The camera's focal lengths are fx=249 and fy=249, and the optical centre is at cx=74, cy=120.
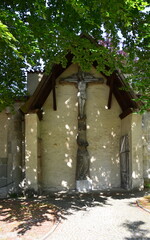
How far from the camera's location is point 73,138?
11148mm

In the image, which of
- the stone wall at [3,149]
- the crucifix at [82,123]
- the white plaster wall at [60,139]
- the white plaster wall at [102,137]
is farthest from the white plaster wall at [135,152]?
the stone wall at [3,149]

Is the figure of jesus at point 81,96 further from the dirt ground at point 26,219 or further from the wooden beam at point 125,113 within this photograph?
the dirt ground at point 26,219

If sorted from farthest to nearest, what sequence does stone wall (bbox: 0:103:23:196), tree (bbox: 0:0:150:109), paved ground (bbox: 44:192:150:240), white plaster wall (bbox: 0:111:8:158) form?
white plaster wall (bbox: 0:111:8:158) → stone wall (bbox: 0:103:23:196) → tree (bbox: 0:0:150:109) → paved ground (bbox: 44:192:150:240)

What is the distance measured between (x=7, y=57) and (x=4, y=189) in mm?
5710

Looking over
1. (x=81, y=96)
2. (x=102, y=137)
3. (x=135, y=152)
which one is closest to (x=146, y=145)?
(x=135, y=152)

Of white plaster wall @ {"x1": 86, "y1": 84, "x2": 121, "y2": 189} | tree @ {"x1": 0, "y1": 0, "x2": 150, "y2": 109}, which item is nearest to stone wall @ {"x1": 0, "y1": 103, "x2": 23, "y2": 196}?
tree @ {"x1": 0, "y1": 0, "x2": 150, "y2": 109}

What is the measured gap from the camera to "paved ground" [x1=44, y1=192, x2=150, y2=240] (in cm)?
509

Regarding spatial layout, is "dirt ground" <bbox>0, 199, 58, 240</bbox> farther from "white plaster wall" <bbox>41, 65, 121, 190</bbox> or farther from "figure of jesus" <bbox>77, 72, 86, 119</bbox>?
"figure of jesus" <bbox>77, 72, 86, 119</bbox>

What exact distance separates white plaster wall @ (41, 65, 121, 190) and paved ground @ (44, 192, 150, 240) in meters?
1.96

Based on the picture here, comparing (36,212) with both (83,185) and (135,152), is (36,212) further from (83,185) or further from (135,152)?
(135,152)

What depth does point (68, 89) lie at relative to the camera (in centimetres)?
1141

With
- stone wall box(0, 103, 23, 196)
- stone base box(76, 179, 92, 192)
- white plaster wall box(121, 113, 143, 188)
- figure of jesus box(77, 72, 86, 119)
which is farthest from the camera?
figure of jesus box(77, 72, 86, 119)

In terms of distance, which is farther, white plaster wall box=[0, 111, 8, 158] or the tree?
white plaster wall box=[0, 111, 8, 158]

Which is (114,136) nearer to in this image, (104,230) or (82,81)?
(82,81)
